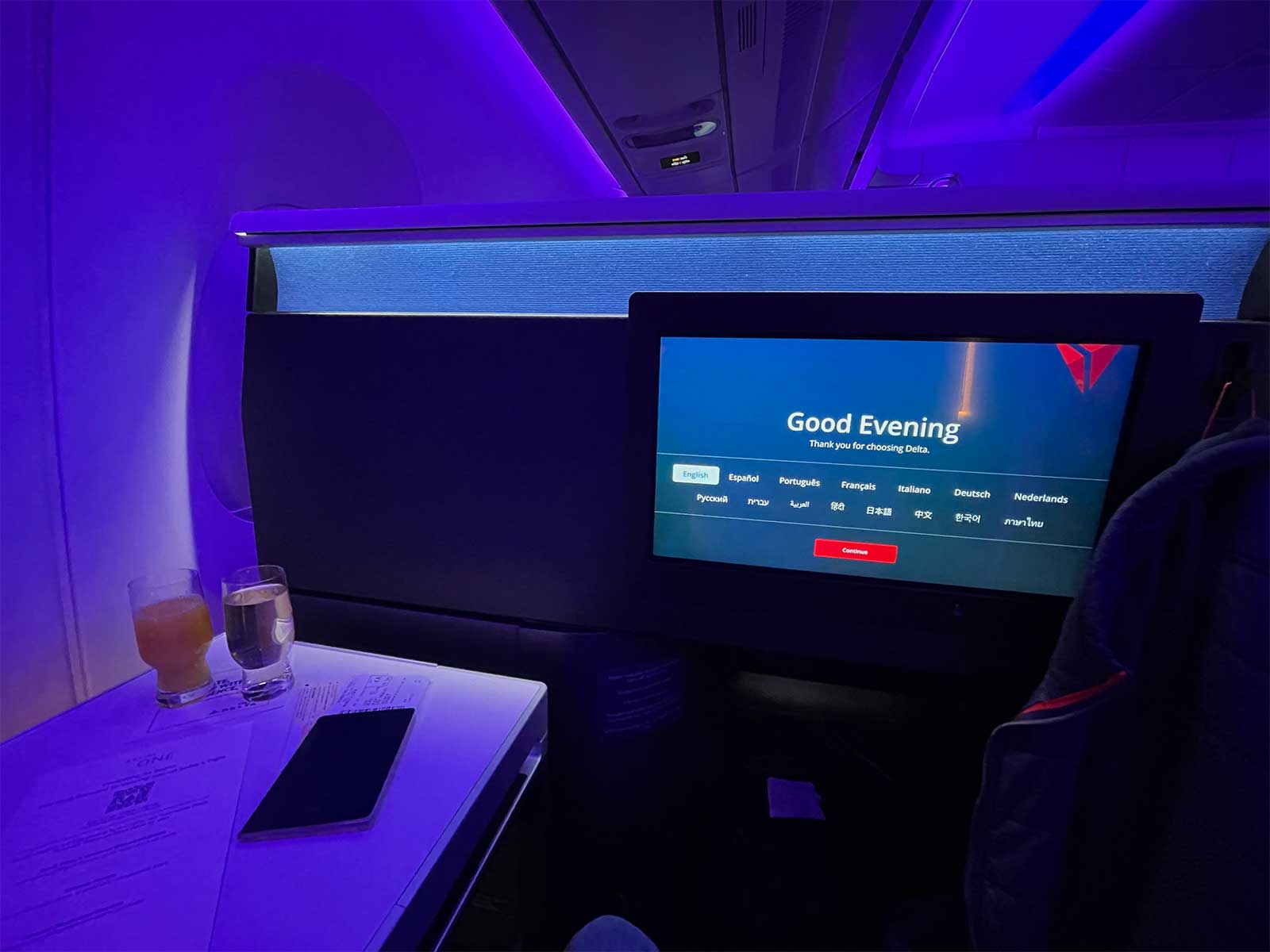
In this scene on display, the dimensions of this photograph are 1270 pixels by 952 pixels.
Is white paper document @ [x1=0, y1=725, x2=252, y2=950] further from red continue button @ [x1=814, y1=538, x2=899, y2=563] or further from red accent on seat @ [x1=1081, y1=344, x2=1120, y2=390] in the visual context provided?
red accent on seat @ [x1=1081, y1=344, x2=1120, y2=390]

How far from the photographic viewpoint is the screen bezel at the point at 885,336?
0.67 metres

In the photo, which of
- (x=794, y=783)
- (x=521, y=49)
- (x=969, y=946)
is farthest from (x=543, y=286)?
(x=521, y=49)

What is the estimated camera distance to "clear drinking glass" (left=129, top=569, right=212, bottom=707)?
722 mm

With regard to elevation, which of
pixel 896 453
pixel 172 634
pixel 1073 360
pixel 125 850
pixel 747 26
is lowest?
pixel 125 850

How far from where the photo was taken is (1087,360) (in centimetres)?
68

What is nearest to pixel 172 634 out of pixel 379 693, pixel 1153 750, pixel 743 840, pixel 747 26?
pixel 379 693

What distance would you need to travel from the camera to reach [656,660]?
3.02ft

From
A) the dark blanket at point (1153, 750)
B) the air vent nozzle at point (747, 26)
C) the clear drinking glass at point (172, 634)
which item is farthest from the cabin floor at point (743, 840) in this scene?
the air vent nozzle at point (747, 26)

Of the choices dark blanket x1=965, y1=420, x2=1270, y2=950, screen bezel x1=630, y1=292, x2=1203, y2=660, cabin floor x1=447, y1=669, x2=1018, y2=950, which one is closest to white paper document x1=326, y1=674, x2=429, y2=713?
cabin floor x1=447, y1=669, x2=1018, y2=950

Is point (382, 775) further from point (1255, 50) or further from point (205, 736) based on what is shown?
point (1255, 50)

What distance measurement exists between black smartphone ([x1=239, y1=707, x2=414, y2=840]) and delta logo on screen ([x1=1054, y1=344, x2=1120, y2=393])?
1.02 metres

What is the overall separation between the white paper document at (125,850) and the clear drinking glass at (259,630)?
11cm

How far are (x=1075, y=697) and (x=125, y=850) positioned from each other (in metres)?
1.05

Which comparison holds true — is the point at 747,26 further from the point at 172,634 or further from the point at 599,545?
the point at 172,634
